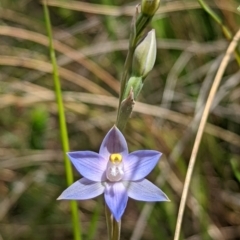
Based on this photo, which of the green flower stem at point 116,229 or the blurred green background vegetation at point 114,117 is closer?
the green flower stem at point 116,229

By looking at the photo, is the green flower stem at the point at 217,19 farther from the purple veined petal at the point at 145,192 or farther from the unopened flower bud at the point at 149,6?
the purple veined petal at the point at 145,192

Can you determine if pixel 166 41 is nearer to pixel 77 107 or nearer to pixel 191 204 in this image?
pixel 77 107

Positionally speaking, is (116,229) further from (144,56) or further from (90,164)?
(144,56)

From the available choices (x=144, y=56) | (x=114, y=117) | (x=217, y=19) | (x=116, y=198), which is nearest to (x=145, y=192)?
(x=116, y=198)

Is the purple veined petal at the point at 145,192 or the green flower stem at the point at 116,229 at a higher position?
the purple veined petal at the point at 145,192

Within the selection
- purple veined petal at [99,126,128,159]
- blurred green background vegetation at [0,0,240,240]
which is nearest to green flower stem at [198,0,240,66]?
blurred green background vegetation at [0,0,240,240]

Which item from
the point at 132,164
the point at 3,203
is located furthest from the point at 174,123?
the point at 132,164

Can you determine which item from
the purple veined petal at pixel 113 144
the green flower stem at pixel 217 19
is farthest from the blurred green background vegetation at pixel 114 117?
the purple veined petal at pixel 113 144
